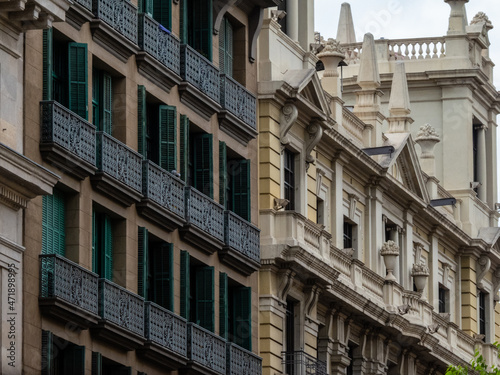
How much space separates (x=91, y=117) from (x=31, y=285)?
5.07 metres

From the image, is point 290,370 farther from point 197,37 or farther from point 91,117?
point 91,117

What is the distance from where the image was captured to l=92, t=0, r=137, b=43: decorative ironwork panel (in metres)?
48.2

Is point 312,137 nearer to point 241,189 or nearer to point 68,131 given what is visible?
point 241,189

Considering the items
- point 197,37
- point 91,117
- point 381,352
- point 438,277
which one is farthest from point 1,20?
point 438,277

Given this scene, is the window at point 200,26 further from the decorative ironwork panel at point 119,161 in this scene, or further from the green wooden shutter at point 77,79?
the green wooden shutter at point 77,79

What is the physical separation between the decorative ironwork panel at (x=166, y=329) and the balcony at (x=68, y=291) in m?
2.88

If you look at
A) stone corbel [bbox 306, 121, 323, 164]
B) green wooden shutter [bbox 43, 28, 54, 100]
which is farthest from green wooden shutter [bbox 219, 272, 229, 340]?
green wooden shutter [bbox 43, 28, 54, 100]

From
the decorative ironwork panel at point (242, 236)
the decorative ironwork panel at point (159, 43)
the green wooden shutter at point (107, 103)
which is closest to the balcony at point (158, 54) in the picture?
the decorative ironwork panel at point (159, 43)

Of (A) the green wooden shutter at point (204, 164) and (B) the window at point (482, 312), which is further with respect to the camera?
(B) the window at point (482, 312)

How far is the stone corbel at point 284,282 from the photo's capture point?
57594mm

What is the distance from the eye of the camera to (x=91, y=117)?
156ft

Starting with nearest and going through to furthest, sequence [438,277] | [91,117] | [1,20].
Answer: [1,20], [91,117], [438,277]

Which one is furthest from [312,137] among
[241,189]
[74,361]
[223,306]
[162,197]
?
[74,361]

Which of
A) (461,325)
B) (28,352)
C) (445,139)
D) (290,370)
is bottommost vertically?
(28,352)
